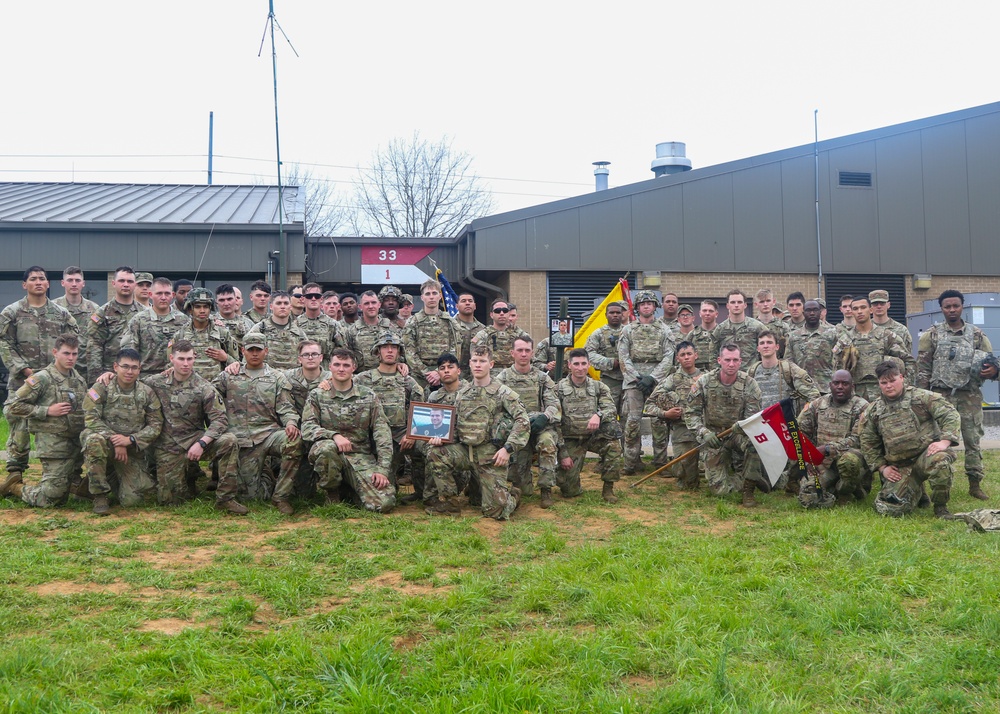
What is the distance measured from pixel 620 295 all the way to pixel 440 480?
18.5 ft

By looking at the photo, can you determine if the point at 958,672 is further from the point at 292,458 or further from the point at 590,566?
the point at 292,458

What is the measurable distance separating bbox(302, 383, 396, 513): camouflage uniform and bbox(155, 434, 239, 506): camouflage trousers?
725mm

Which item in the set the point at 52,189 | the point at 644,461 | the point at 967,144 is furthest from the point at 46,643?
the point at 52,189

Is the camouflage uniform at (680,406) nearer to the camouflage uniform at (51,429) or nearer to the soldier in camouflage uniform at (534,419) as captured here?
the soldier in camouflage uniform at (534,419)

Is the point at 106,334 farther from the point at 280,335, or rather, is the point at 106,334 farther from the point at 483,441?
the point at 483,441

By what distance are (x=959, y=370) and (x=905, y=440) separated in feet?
7.11

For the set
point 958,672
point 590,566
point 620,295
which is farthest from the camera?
point 620,295

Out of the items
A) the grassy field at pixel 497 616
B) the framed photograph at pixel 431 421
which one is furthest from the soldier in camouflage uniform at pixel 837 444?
the framed photograph at pixel 431 421

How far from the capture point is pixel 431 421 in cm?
851

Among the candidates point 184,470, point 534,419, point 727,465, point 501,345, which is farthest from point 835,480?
point 184,470

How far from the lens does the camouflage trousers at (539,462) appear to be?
28.6 ft

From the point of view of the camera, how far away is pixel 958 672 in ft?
13.9

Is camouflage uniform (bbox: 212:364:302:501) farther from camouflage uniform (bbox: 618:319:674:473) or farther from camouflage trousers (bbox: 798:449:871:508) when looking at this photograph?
camouflage trousers (bbox: 798:449:871:508)

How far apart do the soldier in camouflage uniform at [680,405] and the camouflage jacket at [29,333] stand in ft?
21.4
